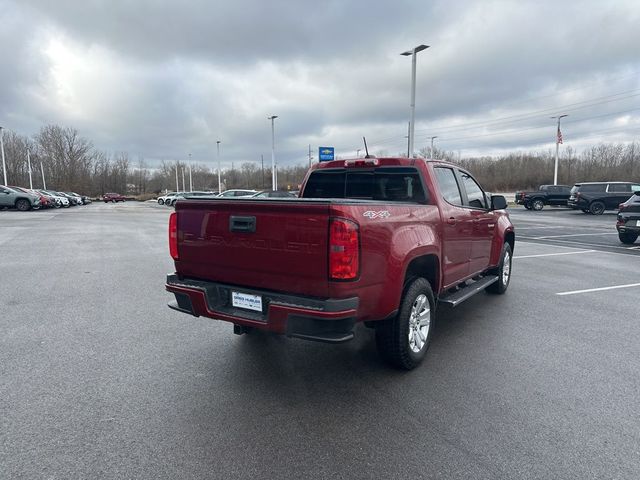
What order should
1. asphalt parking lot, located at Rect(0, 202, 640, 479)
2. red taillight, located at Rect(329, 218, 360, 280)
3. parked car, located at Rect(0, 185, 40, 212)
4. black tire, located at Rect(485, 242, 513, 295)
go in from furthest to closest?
1. parked car, located at Rect(0, 185, 40, 212)
2. black tire, located at Rect(485, 242, 513, 295)
3. red taillight, located at Rect(329, 218, 360, 280)
4. asphalt parking lot, located at Rect(0, 202, 640, 479)

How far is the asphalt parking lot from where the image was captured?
2.51 m

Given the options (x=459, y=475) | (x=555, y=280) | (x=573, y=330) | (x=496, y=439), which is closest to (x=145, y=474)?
(x=459, y=475)

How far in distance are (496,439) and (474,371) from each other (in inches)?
42.1

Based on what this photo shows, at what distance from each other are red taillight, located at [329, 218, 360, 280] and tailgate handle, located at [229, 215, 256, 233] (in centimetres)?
70

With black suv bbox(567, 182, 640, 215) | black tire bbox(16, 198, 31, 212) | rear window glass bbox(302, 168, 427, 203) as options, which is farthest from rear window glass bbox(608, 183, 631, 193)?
black tire bbox(16, 198, 31, 212)

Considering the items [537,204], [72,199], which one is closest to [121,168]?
[72,199]

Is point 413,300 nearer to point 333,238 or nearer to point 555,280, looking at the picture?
point 333,238

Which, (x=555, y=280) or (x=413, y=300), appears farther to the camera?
(x=555, y=280)

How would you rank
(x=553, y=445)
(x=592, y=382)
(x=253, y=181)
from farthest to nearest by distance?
(x=253, y=181) → (x=592, y=382) → (x=553, y=445)

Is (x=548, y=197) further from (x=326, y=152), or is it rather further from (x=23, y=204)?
(x=23, y=204)

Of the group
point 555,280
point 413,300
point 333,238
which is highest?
point 333,238

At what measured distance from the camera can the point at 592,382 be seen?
11.7ft

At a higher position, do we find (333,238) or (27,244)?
(333,238)

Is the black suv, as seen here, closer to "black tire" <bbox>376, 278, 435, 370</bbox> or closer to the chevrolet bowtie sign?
the chevrolet bowtie sign
